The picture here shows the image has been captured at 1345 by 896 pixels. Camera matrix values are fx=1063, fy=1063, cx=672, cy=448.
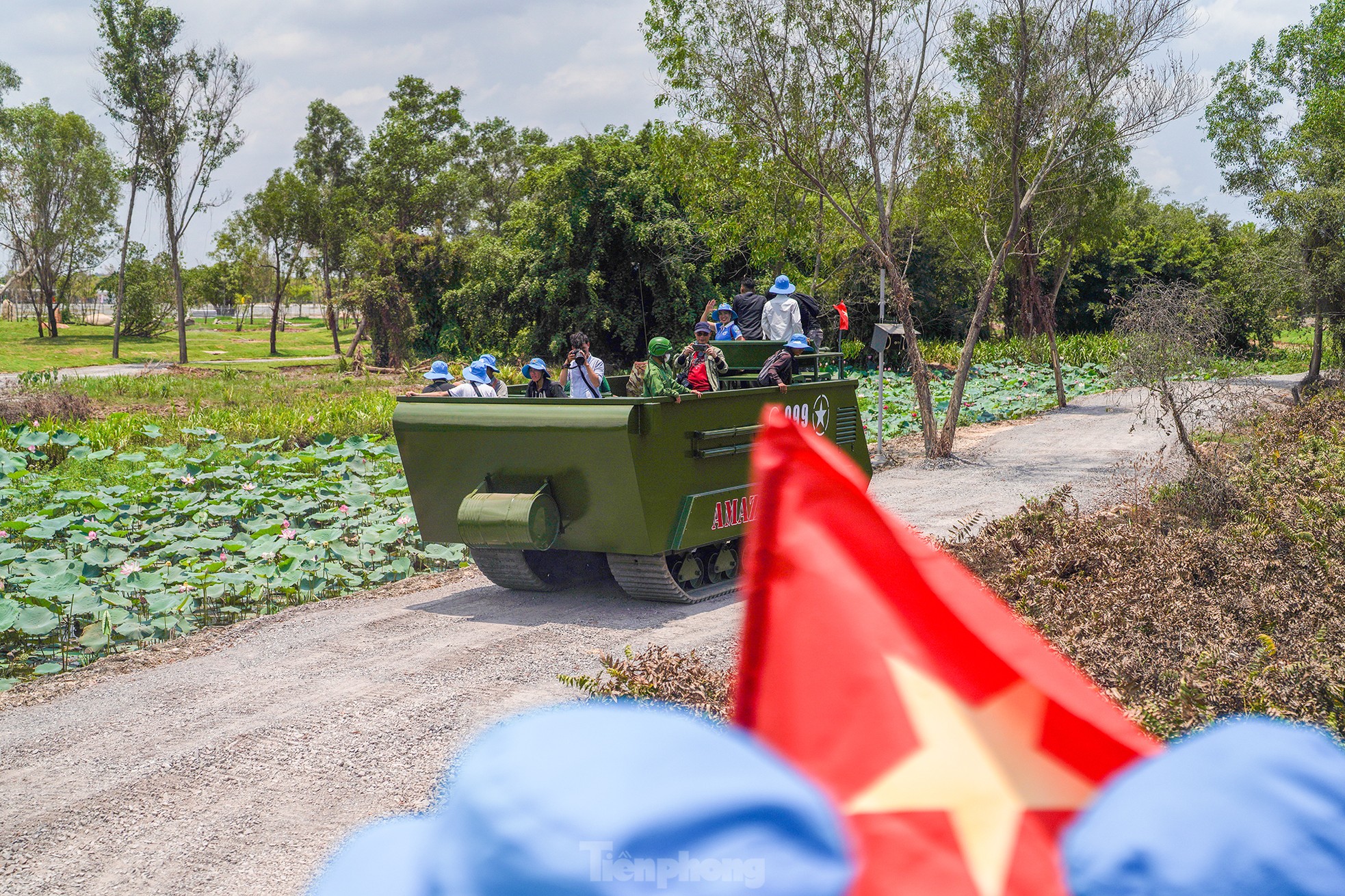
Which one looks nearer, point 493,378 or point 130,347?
point 493,378

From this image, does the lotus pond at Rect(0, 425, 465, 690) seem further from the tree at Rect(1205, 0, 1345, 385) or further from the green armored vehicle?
the tree at Rect(1205, 0, 1345, 385)

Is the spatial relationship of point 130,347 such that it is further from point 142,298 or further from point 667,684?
point 667,684

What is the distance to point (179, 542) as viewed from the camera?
9.93 m

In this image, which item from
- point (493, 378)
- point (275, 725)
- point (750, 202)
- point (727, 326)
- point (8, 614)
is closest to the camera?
point (275, 725)

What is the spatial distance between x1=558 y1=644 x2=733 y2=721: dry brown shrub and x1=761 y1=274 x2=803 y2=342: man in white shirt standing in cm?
606

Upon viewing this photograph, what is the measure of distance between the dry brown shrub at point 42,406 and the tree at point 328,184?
26.4 m

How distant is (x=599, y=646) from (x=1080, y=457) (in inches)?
448

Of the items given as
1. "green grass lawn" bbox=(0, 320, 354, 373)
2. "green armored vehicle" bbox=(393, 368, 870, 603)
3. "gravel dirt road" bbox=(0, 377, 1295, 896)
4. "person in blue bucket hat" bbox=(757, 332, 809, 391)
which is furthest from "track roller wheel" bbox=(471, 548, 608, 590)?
"green grass lawn" bbox=(0, 320, 354, 373)

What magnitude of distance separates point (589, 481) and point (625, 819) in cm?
711

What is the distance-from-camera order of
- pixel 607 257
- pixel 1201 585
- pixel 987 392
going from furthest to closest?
pixel 607 257, pixel 987 392, pixel 1201 585

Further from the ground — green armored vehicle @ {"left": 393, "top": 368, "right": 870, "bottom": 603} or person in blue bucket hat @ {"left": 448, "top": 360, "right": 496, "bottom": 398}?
person in blue bucket hat @ {"left": 448, "top": 360, "right": 496, "bottom": 398}

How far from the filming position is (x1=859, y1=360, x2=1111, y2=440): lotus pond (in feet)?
69.5

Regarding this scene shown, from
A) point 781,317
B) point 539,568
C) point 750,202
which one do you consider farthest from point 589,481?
point 750,202

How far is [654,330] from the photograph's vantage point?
3000 cm
